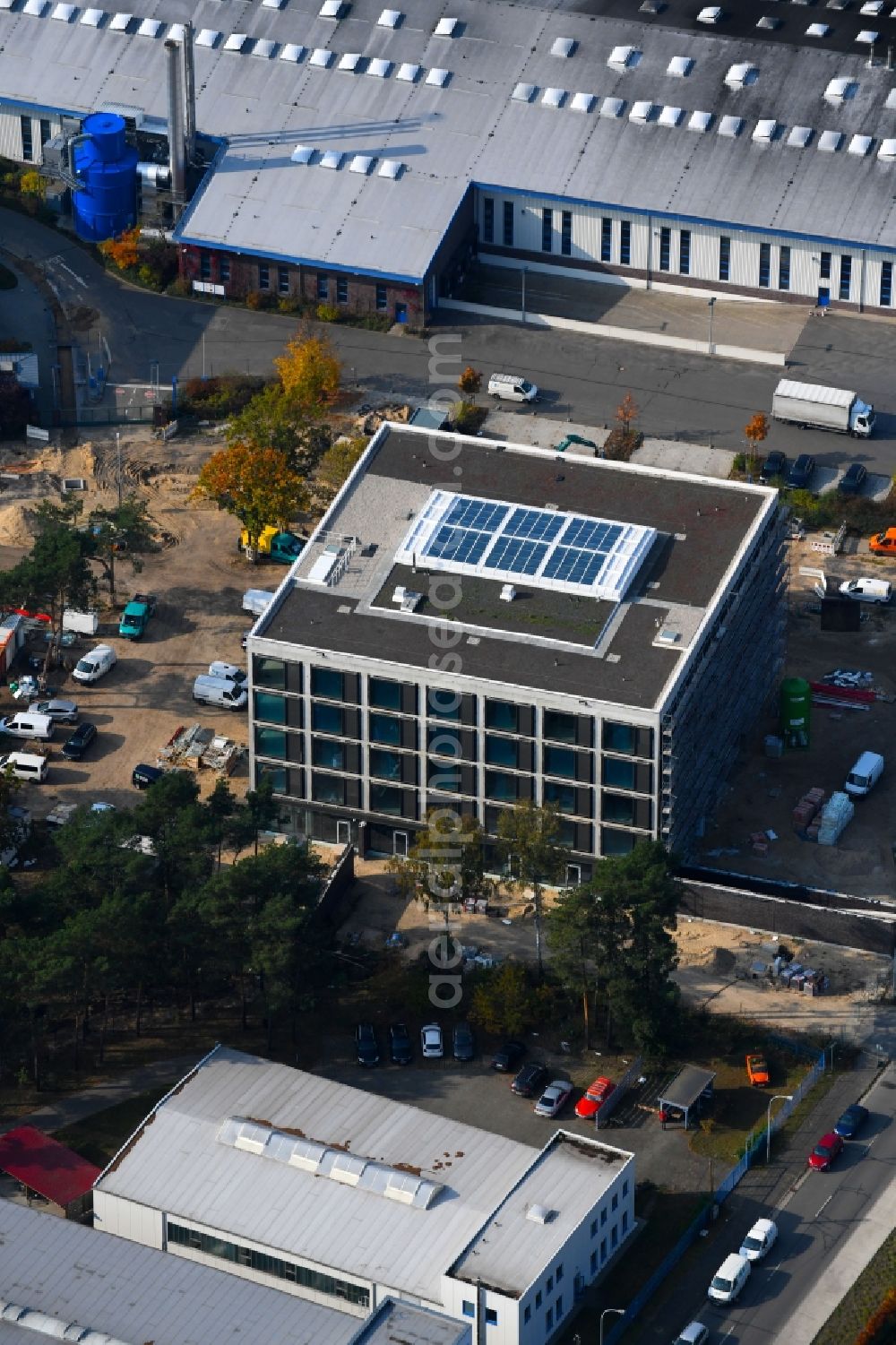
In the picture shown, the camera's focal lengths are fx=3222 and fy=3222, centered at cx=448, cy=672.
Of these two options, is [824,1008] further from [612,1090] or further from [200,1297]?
[200,1297]

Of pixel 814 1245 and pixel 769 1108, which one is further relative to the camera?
pixel 769 1108

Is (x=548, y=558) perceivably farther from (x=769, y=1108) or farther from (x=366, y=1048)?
(x=769, y=1108)

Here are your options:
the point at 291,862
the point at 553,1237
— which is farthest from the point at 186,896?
the point at 553,1237

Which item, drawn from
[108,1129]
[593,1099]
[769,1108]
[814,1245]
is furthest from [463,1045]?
[814,1245]

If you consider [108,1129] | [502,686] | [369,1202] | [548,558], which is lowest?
[108,1129]

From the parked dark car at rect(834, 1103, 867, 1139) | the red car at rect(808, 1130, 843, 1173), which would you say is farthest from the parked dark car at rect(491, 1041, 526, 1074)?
the parked dark car at rect(834, 1103, 867, 1139)

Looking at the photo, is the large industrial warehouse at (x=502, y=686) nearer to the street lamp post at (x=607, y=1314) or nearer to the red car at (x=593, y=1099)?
the red car at (x=593, y=1099)
